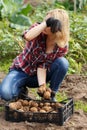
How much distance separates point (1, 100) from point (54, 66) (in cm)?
70

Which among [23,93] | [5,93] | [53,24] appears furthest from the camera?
[23,93]

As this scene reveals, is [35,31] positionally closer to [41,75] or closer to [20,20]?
[41,75]

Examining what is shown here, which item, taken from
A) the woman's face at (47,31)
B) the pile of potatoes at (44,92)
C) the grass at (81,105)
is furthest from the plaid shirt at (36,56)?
the grass at (81,105)

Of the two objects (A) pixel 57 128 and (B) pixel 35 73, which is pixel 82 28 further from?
(A) pixel 57 128

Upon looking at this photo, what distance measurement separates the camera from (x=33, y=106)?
15.2ft

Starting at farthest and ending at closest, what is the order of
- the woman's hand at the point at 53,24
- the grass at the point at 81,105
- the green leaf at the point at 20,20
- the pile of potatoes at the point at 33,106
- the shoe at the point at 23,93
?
the green leaf at the point at 20,20 < the grass at the point at 81,105 < the shoe at the point at 23,93 < the pile of potatoes at the point at 33,106 < the woman's hand at the point at 53,24

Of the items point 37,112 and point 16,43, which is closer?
point 37,112

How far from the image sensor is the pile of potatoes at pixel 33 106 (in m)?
4.53

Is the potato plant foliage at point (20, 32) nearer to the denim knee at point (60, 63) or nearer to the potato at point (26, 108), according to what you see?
the denim knee at point (60, 63)

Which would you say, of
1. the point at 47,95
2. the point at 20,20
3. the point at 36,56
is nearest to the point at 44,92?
the point at 47,95

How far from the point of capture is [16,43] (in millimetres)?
6531

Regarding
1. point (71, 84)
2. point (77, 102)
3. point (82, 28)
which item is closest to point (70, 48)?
point (82, 28)

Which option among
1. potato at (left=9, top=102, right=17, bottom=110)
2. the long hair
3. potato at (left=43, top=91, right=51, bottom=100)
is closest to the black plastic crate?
potato at (left=9, top=102, right=17, bottom=110)

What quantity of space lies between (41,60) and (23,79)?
0.27m
